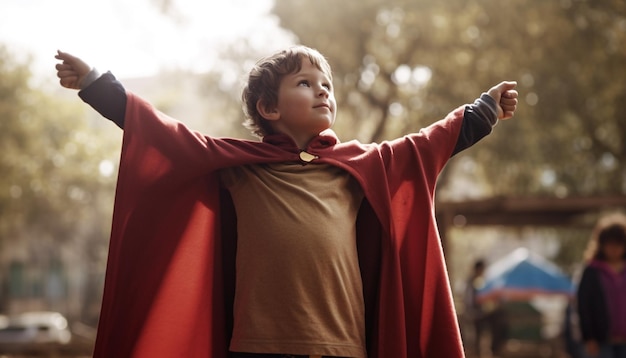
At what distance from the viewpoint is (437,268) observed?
336cm

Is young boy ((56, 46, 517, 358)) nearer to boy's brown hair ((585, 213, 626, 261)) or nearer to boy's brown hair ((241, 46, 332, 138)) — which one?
boy's brown hair ((241, 46, 332, 138))

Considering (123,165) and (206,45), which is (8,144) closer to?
(206,45)

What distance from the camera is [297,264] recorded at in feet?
10.6

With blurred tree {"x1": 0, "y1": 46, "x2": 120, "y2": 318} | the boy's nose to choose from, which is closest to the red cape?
the boy's nose

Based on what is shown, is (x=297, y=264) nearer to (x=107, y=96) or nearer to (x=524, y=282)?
(x=107, y=96)

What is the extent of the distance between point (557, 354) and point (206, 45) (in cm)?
1056

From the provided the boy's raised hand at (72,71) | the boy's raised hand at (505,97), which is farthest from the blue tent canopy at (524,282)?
the boy's raised hand at (72,71)

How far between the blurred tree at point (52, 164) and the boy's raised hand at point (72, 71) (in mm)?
21791

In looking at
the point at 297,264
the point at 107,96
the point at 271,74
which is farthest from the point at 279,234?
the point at 107,96

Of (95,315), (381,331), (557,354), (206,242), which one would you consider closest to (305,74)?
(206,242)

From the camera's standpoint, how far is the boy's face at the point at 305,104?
3408 millimetres

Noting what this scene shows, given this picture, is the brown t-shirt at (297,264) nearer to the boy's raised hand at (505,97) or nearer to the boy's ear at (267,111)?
A: the boy's ear at (267,111)

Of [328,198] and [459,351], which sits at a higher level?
[328,198]

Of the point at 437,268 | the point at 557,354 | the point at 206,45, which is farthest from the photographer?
the point at 206,45
